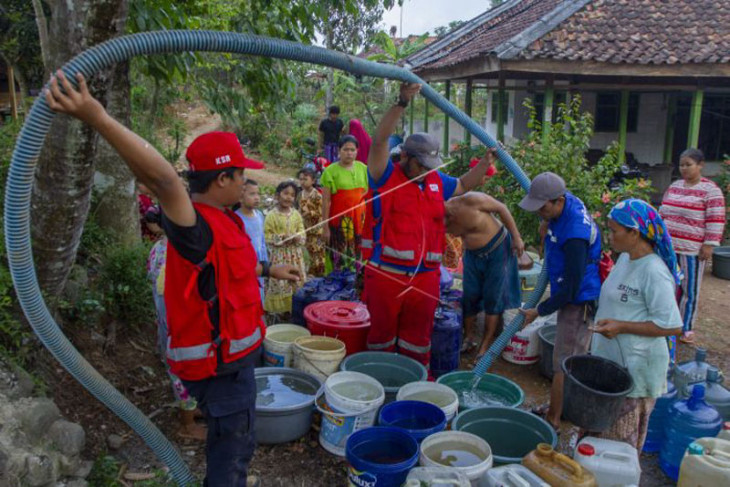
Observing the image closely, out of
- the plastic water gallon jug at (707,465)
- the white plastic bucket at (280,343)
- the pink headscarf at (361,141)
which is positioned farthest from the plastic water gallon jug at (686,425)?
the pink headscarf at (361,141)

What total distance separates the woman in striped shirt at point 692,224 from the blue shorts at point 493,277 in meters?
1.83

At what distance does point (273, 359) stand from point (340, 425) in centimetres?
106

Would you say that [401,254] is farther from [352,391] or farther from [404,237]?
[352,391]

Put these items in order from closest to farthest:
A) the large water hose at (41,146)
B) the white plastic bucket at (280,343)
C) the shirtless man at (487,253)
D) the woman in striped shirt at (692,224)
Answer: the large water hose at (41,146) → the white plastic bucket at (280,343) → the shirtless man at (487,253) → the woman in striped shirt at (692,224)

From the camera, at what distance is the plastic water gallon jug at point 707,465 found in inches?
117

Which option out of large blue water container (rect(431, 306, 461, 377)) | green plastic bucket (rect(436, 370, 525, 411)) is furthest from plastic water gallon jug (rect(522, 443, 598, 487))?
large blue water container (rect(431, 306, 461, 377))

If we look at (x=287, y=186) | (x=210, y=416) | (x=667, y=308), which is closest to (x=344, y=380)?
(x=210, y=416)

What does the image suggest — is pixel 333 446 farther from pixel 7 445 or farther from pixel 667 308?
pixel 667 308

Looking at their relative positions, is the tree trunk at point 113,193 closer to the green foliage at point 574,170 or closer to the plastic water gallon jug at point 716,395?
the green foliage at point 574,170

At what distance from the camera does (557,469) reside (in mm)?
2938

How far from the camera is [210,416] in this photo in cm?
269

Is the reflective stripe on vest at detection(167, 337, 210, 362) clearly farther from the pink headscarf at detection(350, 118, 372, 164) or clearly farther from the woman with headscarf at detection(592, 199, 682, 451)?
the pink headscarf at detection(350, 118, 372, 164)

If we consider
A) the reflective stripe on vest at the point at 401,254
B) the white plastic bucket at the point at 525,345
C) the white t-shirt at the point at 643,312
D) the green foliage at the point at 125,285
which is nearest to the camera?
the white t-shirt at the point at 643,312

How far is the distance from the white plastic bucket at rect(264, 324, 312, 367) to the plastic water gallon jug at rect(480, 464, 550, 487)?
1.98 m
